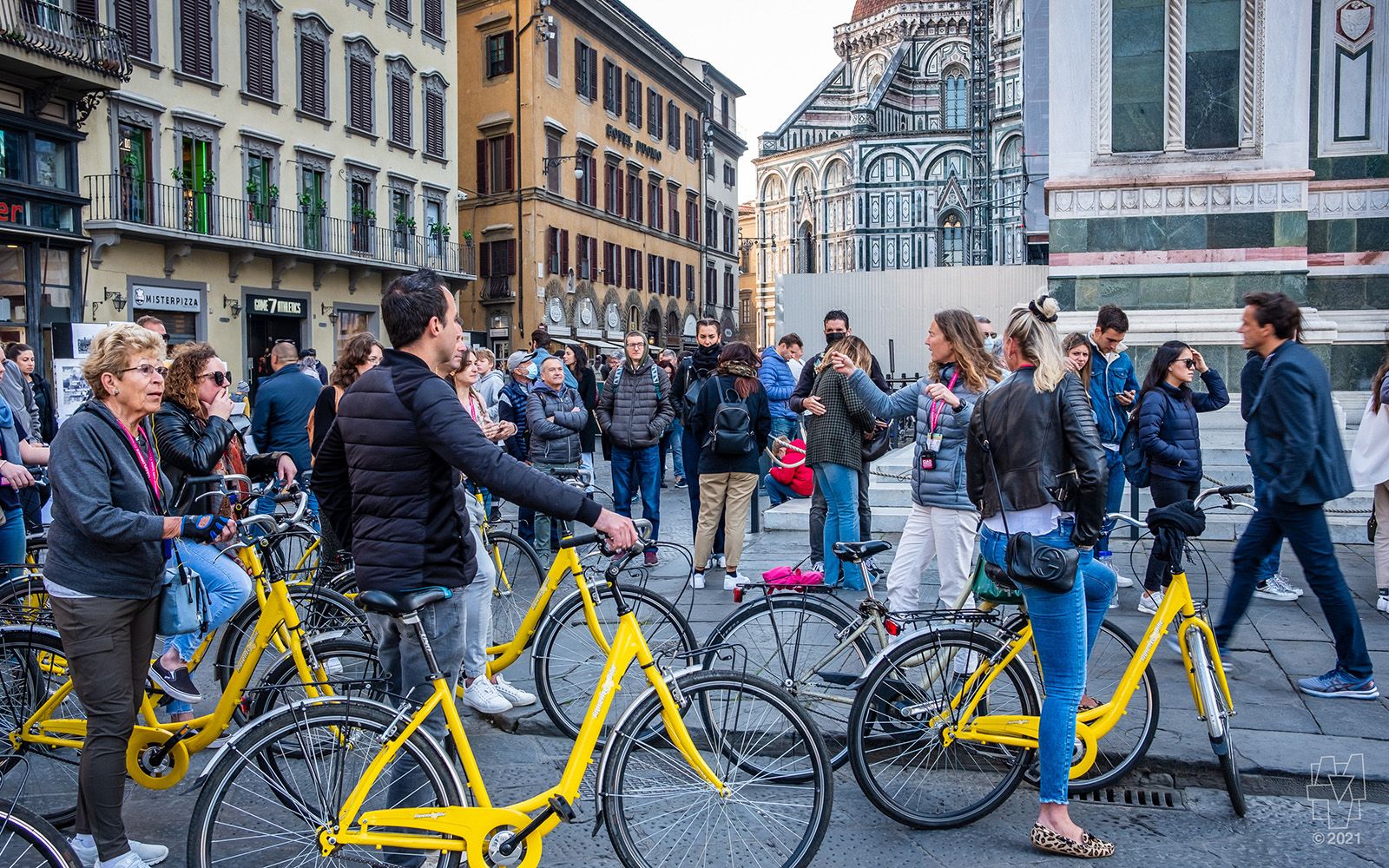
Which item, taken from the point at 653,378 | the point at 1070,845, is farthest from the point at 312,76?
the point at 1070,845

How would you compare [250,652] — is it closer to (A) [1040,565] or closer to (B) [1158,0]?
(A) [1040,565]

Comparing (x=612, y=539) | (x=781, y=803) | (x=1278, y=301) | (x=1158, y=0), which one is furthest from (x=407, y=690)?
(x=1158, y=0)

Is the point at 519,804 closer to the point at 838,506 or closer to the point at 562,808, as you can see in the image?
the point at 562,808

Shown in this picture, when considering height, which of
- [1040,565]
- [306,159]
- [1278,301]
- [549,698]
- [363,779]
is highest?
[306,159]

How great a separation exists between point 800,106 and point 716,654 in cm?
7428

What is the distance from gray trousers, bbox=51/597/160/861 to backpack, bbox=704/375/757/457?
4.84 metres

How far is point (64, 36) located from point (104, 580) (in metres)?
20.4

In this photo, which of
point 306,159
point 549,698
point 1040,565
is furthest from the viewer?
point 306,159

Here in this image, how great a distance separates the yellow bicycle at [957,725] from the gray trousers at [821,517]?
3.81 metres

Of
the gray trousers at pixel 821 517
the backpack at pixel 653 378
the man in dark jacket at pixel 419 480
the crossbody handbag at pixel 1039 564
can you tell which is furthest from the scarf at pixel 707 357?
the man in dark jacket at pixel 419 480

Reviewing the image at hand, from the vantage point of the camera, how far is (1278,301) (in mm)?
5582

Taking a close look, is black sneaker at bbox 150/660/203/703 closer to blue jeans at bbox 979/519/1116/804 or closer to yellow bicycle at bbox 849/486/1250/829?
yellow bicycle at bbox 849/486/1250/829

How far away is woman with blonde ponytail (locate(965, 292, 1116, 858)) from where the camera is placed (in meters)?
3.86

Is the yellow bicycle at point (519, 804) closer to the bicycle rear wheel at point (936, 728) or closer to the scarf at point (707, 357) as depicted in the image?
the bicycle rear wheel at point (936, 728)
